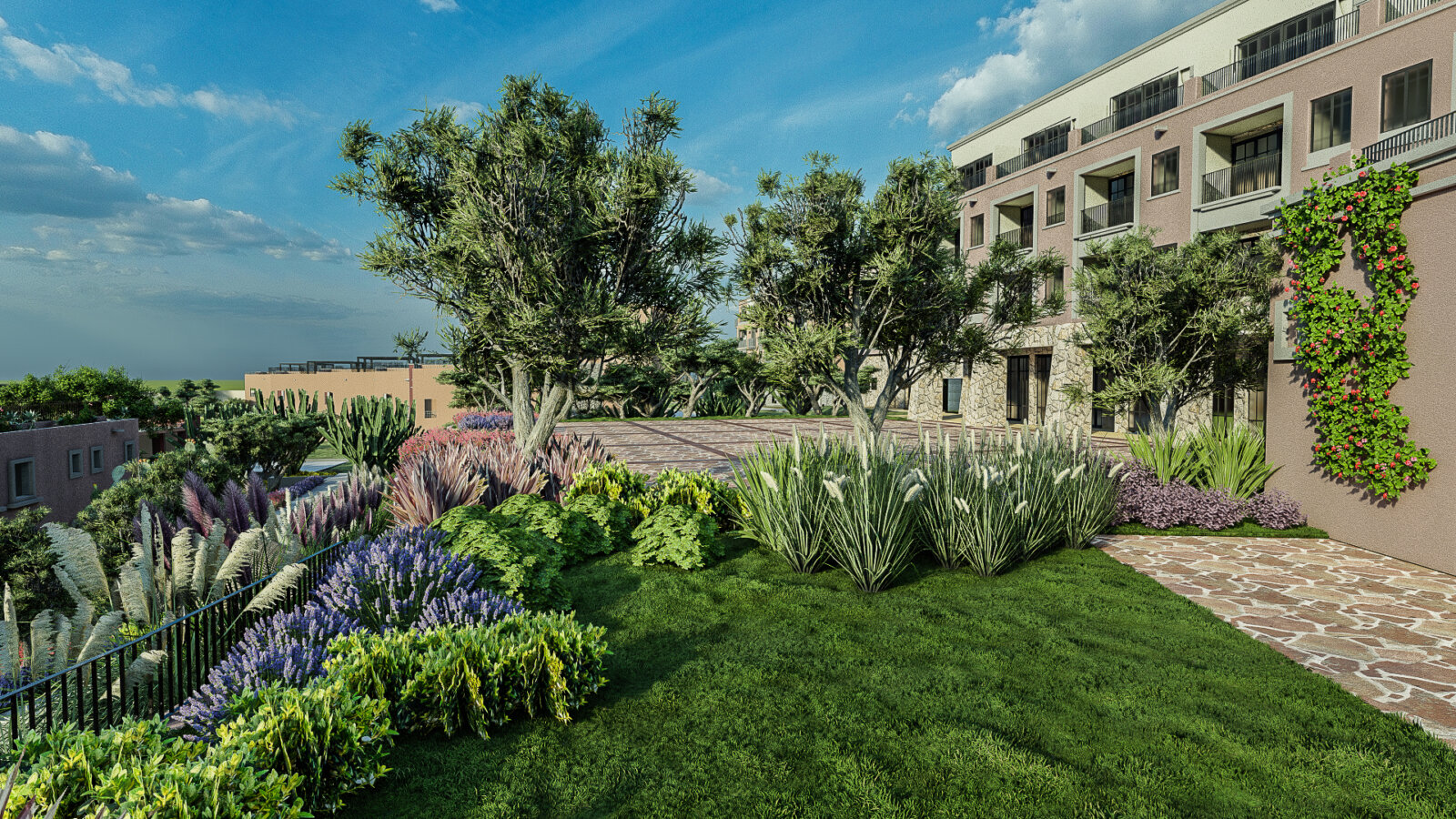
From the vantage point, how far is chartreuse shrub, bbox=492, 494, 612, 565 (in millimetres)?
6492

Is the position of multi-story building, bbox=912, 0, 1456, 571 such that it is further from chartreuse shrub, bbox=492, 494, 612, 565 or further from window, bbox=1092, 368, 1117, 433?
chartreuse shrub, bbox=492, 494, 612, 565

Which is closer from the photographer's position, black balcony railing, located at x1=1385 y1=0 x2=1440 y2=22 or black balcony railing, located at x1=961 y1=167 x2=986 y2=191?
black balcony railing, located at x1=1385 y1=0 x2=1440 y2=22

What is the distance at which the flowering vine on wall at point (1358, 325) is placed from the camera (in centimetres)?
715

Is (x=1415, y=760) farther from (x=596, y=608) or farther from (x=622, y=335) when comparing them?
(x=622, y=335)

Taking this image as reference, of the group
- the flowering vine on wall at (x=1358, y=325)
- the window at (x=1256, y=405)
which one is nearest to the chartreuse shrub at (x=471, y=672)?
the flowering vine on wall at (x=1358, y=325)

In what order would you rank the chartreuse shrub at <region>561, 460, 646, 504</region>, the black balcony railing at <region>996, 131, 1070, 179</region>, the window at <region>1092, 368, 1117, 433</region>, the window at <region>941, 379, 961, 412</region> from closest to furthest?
the chartreuse shrub at <region>561, 460, 646, 504</region>
the window at <region>1092, 368, 1117, 433</region>
the black balcony railing at <region>996, 131, 1070, 179</region>
the window at <region>941, 379, 961, 412</region>

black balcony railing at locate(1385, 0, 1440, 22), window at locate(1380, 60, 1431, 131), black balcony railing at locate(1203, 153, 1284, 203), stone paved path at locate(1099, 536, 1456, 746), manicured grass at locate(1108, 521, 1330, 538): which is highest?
black balcony railing at locate(1385, 0, 1440, 22)

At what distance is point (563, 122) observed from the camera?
425 inches

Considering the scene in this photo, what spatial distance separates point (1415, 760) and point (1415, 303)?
238 inches

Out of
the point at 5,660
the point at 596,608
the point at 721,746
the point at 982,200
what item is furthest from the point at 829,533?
the point at 982,200

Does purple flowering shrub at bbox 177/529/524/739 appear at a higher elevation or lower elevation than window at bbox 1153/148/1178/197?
lower

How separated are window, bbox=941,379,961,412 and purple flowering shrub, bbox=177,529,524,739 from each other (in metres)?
30.2

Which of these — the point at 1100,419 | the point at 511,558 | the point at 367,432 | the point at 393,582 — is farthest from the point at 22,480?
the point at 1100,419

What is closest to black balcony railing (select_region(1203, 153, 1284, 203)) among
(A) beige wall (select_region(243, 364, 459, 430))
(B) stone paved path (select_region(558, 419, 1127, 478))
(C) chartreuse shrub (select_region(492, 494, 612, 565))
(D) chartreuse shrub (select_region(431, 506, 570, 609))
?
(B) stone paved path (select_region(558, 419, 1127, 478))
